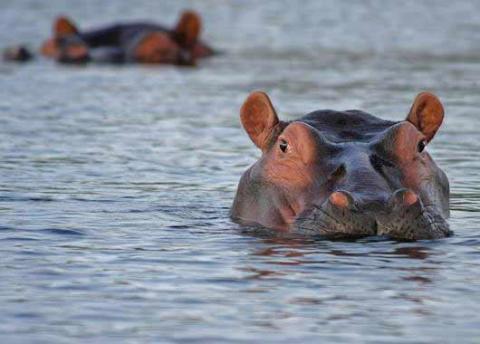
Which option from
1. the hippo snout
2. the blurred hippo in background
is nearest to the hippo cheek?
the hippo snout

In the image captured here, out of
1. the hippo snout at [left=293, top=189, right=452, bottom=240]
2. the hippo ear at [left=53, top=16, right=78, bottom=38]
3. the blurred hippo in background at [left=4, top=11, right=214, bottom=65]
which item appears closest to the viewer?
the hippo snout at [left=293, top=189, right=452, bottom=240]

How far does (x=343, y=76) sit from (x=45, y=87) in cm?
463

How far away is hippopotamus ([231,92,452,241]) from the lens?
→ 9656 millimetres

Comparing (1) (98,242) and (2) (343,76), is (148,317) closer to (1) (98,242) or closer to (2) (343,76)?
(1) (98,242)

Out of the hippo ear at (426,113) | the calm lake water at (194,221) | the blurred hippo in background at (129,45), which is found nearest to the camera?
the calm lake water at (194,221)

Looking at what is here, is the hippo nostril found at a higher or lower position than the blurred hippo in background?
higher

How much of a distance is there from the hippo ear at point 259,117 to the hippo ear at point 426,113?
102cm

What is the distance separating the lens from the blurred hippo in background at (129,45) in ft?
87.5

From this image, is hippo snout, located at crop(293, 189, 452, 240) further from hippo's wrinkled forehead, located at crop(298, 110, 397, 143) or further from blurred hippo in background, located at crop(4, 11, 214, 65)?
blurred hippo in background, located at crop(4, 11, 214, 65)

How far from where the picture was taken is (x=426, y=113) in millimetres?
11211

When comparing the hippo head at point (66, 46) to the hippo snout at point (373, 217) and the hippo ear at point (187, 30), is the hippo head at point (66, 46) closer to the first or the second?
the hippo ear at point (187, 30)

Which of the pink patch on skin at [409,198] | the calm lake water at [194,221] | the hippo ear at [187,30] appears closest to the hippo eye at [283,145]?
the calm lake water at [194,221]

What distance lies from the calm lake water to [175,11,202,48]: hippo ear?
77 centimetres

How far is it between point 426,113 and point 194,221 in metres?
1.88
